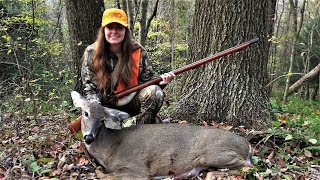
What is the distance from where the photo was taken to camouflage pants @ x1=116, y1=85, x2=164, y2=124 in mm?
5180

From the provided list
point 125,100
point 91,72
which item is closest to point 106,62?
point 91,72

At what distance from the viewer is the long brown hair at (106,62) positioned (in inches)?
197

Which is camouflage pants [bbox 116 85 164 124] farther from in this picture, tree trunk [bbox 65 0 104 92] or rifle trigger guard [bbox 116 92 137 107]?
tree trunk [bbox 65 0 104 92]

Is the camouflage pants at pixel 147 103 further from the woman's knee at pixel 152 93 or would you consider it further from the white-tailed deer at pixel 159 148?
the white-tailed deer at pixel 159 148

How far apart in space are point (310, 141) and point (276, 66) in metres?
18.9

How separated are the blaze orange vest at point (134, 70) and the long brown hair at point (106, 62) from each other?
0.09m

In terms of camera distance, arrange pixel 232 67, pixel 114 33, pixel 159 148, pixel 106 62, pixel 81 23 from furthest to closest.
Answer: pixel 81 23
pixel 232 67
pixel 106 62
pixel 114 33
pixel 159 148

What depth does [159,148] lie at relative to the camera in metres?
4.54

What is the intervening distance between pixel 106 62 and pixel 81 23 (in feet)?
7.32

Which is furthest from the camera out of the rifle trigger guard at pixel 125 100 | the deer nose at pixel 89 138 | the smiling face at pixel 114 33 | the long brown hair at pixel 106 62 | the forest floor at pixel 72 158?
the rifle trigger guard at pixel 125 100

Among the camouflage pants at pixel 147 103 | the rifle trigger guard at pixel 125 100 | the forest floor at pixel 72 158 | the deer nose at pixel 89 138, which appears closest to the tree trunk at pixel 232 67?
the forest floor at pixel 72 158

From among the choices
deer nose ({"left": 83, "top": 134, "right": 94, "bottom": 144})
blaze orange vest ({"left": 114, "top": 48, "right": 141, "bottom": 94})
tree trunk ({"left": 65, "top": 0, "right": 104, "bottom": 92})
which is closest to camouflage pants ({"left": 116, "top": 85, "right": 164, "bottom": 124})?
blaze orange vest ({"left": 114, "top": 48, "right": 141, "bottom": 94})

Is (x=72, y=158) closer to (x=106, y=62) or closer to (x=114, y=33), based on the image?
(x=106, y=62)

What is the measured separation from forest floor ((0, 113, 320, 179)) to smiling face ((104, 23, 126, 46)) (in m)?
1.32
